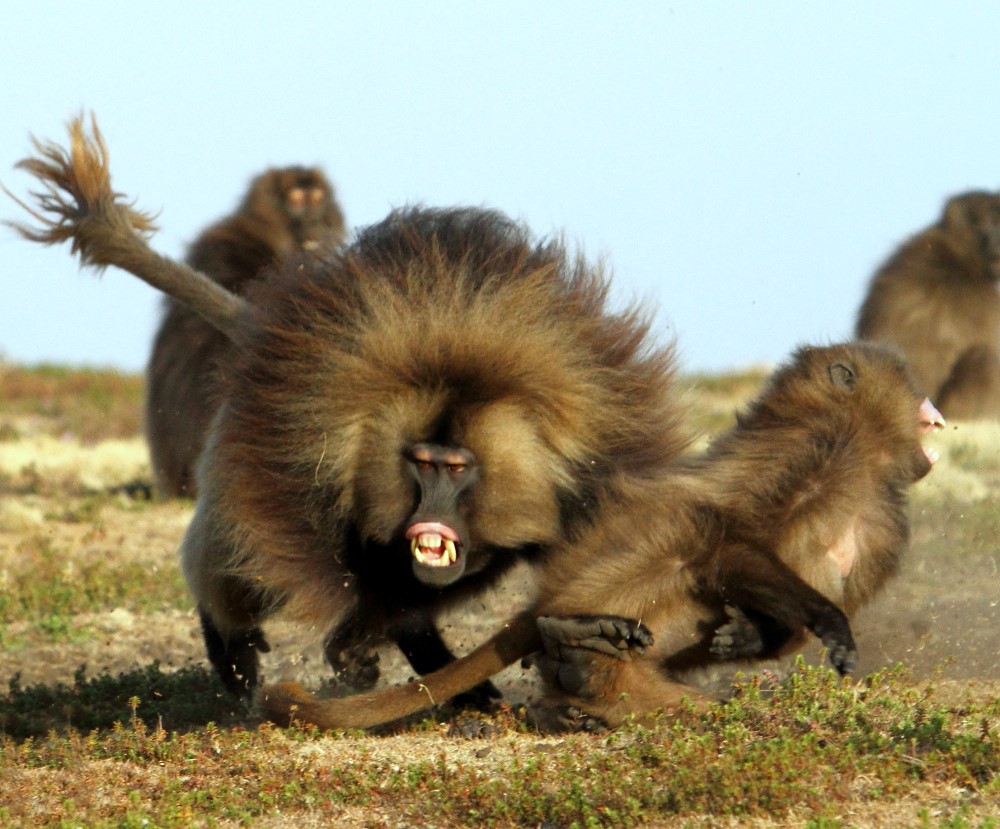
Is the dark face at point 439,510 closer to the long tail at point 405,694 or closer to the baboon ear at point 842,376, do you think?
the long tail at point 405,694

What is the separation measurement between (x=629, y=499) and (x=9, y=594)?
397 cm

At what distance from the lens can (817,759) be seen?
402cm

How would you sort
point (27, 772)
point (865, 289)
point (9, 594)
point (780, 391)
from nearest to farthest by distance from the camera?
1. point (27, 772)
2. point (780, 391)
3. point (9, 594)
4. point (865, 289)

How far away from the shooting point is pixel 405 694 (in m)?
4.75

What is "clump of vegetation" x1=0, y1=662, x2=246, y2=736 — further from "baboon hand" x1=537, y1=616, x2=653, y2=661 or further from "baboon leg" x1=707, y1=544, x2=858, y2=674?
"baboon leg" x1=707, y1=544, x2=858, y2=674

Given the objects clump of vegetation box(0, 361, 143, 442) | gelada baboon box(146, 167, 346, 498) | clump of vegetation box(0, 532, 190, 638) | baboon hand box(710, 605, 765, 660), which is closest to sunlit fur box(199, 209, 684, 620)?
baboon hand box(710, 605, 765, 660)

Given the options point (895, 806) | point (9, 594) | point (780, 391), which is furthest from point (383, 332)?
point (9, 594)

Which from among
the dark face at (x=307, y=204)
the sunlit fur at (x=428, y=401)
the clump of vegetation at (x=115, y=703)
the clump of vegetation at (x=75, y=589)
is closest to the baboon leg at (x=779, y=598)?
the sunlit fur at (x=428, y=401)

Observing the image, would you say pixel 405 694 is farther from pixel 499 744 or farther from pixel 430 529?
pixel 430 529

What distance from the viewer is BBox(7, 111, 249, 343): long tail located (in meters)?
6.82

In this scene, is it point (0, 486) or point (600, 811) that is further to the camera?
point (0, 486)

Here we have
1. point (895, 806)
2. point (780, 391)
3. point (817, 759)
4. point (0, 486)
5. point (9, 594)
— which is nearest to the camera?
point (895, 806)

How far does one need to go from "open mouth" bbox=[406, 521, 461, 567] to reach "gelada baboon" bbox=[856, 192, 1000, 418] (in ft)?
33.1

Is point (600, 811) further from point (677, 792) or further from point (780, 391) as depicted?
point (780, 391)
